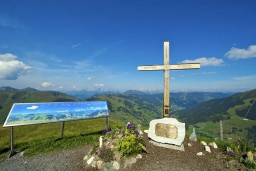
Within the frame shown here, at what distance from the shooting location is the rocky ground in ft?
36.3

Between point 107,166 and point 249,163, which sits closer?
point 249,163

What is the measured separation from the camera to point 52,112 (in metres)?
16.2

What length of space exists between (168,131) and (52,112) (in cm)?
951

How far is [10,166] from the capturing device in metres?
12.7

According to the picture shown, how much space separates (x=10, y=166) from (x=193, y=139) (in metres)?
12.6

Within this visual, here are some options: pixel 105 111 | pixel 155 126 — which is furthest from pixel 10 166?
pixel 155 126

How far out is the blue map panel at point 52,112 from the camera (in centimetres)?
1476

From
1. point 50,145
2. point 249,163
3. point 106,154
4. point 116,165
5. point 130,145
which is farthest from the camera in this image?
point 50,145

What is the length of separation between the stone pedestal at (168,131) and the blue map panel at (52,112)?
5.59 meters

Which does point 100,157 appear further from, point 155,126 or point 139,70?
point 139,70

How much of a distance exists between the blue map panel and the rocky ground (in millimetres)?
2630

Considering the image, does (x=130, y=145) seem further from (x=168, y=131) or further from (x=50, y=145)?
(x=50, y=145)

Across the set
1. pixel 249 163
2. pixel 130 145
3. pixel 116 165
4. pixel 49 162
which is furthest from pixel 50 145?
pixel 249 163

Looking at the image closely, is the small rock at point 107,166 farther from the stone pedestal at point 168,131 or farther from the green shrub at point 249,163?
the green shrub at point 249,163
